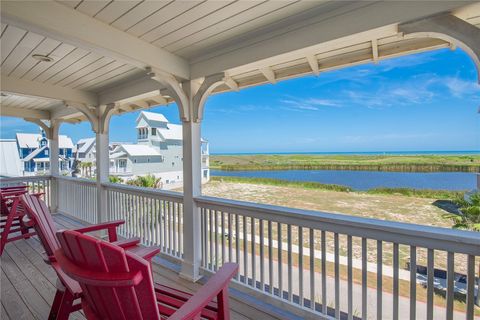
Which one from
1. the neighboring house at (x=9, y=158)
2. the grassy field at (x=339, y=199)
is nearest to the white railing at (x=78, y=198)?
the grassy field at (x=339, y=199)

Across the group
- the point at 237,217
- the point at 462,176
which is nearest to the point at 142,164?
the point at 237,217

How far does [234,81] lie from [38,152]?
24.4 ft

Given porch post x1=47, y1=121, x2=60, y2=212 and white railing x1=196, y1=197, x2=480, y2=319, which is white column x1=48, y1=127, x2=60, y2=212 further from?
white railing x1=196, y1=197, x2=480, y2=319

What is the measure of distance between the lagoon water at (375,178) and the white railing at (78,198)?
4045 mm

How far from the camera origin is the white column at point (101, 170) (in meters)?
4.09

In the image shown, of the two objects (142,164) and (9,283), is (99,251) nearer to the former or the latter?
(9,283)

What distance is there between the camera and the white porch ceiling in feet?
5.13

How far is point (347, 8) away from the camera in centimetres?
162

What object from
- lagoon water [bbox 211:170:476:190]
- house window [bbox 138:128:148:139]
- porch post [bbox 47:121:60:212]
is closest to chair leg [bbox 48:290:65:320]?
porch post [bbox 47:121:60:212]

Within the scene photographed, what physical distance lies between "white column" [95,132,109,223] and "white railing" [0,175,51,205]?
1999 mm

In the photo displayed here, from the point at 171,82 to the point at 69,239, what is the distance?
1.88 meters

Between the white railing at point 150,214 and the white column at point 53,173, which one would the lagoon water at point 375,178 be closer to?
the white column at point 53,173

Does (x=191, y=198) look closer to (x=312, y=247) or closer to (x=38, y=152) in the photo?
(x=312, y=247)

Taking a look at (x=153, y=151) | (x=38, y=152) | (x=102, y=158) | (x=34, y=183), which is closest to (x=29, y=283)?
(x=102, y=158)
